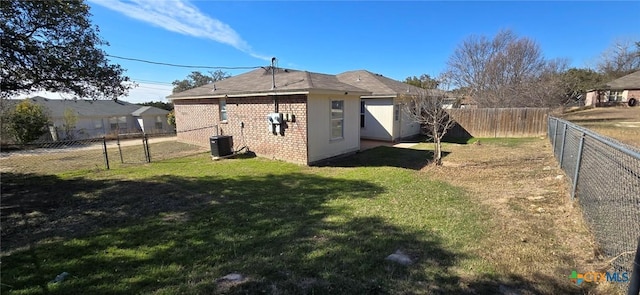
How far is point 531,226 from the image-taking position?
4039 mm

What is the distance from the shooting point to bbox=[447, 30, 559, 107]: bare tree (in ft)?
67.7

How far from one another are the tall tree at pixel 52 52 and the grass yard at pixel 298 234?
2.53 metres

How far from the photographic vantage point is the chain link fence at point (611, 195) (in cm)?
274

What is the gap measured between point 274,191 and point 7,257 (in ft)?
13.3

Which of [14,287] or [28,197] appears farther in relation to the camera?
[28,197]

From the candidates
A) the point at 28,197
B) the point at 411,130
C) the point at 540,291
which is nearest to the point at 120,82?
the point at 28,197

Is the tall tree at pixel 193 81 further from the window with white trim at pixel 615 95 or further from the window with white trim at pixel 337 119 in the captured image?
the window with white trim at pixel 615 95

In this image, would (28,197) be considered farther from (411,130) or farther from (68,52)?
(411,130)

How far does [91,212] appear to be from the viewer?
17.0 ft

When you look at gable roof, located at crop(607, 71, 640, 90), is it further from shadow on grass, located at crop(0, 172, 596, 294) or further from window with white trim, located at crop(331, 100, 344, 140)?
shadow on grass, located at crop(0, 172, 596, 294)

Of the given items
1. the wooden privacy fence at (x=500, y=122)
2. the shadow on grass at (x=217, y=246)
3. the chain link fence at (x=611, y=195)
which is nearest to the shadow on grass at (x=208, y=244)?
the shadow on grass at (x=217, y=246)

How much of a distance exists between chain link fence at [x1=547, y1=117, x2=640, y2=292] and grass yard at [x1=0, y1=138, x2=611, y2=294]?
0.25 meters

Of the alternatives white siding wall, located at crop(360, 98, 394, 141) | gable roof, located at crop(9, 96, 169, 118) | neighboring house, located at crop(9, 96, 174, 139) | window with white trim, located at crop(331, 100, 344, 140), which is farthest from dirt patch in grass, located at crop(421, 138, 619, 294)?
neighboring house, located at crop(9, 96, 174, 139)

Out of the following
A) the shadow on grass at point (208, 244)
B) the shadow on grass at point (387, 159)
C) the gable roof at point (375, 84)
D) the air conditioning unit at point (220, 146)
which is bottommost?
the shadow on grass at point (208, 244)
